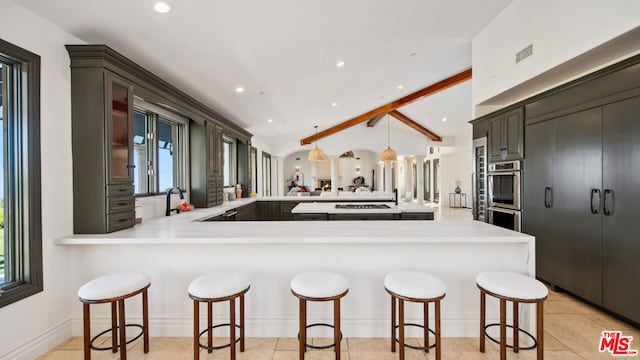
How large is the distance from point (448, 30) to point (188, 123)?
11.6 ft

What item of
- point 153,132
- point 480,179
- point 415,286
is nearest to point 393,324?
point 415,286

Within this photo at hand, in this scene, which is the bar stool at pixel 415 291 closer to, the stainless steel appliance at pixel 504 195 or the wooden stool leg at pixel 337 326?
the wooden stool leg at pixel 337 326

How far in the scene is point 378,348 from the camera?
7.00 feet

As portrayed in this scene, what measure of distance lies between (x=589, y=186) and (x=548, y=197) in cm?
45

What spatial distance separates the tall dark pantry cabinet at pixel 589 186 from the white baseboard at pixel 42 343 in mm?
4293

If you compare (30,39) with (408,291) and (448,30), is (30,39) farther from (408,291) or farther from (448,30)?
(448,30)

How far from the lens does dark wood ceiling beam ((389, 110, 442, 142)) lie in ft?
28.8

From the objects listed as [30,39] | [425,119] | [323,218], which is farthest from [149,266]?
[425,119]

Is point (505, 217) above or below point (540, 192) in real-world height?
below

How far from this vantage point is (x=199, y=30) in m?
2.40

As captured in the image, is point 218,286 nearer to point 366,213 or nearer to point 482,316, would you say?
point 482,316

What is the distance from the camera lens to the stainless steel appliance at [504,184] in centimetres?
338

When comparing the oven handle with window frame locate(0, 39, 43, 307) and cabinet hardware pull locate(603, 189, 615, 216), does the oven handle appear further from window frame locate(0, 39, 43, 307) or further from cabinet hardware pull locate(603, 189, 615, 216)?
window frame locate(0, 39, 43, 307)

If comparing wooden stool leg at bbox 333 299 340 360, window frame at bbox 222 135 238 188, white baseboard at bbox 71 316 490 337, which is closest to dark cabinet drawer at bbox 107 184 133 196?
white baseboard at bbox 71 316 490 337
